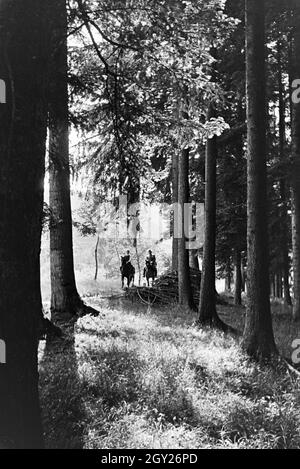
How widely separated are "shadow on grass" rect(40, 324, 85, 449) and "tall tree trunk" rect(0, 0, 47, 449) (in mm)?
805

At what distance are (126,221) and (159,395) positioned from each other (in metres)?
3.51

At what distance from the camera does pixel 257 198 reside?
930 centimetres

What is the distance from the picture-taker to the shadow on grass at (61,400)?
15.8 feet

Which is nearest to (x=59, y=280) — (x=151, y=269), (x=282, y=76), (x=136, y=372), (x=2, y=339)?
(x=136, y=372)

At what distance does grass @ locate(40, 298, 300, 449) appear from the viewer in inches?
203

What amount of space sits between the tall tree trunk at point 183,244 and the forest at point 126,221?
0.13 m

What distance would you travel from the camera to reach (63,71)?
679 cm

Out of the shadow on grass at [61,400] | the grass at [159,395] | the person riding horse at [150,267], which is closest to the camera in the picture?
the shadow on grass at [61,400]

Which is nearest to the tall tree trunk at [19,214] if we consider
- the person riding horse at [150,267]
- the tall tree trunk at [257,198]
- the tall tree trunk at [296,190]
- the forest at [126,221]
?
the forest at [126,221]
